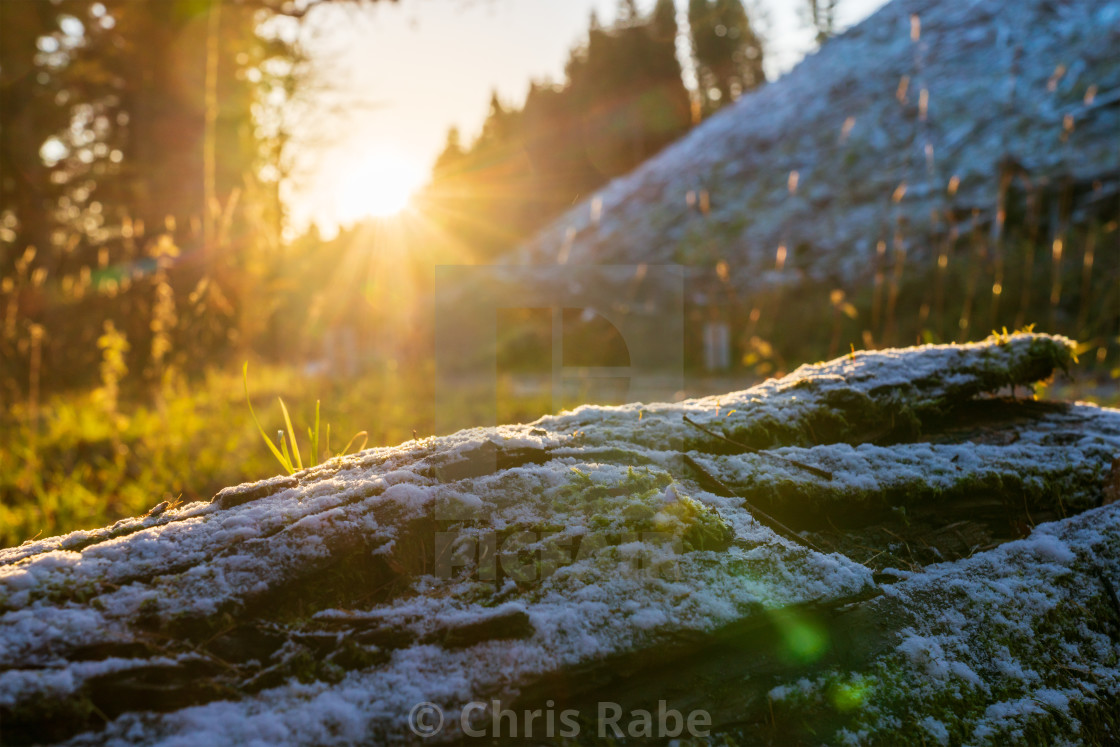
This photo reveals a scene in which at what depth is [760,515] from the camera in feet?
4.46

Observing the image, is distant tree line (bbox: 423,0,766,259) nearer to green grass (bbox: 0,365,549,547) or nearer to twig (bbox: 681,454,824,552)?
green grass (bbox: 0,365,549,547)

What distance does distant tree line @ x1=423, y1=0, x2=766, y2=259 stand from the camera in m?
32.4

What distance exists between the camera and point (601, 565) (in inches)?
43.1

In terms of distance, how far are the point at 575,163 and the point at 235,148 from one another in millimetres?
27720

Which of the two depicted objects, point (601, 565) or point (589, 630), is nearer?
point (589, 630)

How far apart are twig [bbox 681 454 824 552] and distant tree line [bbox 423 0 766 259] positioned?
29.9m

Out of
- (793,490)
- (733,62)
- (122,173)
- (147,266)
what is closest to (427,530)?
(793,490)

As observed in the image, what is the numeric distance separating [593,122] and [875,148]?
22979 mm

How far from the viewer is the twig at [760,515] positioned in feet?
4.28

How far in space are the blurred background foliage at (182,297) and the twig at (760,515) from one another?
2465mm

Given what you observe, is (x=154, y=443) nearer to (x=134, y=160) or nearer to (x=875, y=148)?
(x=134, y=160)

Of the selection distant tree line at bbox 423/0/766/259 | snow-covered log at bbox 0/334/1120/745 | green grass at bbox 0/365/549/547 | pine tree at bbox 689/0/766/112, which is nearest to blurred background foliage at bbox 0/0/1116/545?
green grass at bbox 0/365/549/547

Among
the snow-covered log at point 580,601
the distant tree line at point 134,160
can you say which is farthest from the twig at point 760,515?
the distant tree line at point 134,160

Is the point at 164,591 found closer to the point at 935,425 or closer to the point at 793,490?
the point at 793,490
